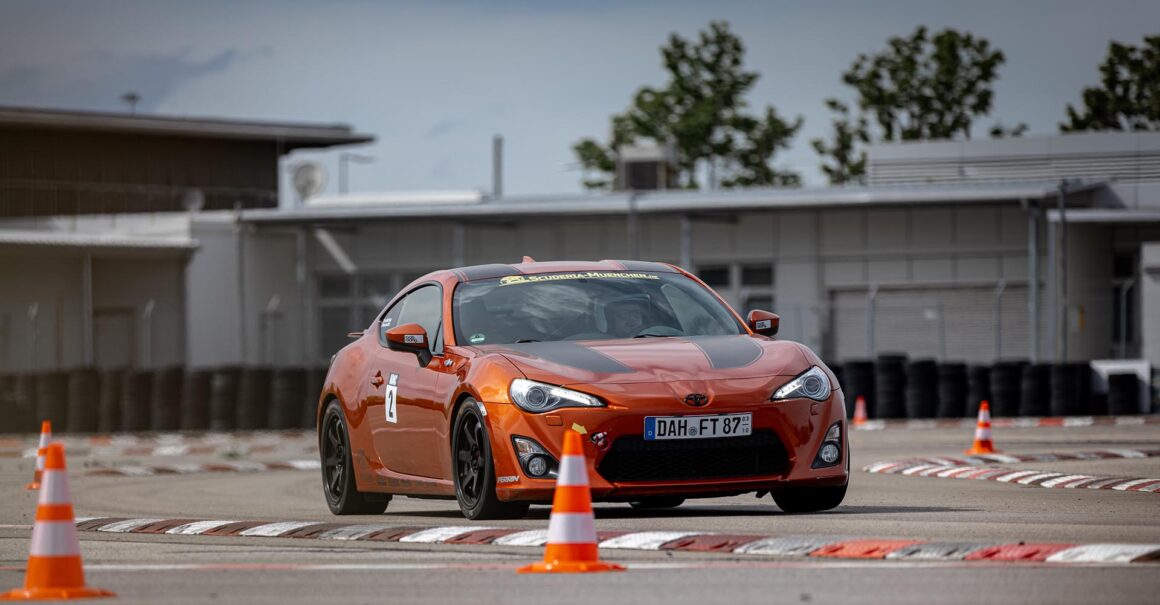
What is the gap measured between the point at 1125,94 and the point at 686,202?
27.9 m

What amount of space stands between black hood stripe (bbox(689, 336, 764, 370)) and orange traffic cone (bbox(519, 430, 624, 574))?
2.54 meters

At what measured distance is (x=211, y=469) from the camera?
1991cm

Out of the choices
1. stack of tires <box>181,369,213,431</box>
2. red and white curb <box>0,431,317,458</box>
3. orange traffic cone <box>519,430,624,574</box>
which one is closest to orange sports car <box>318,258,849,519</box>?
orange traffic cone <box>519,430,624,574</box>

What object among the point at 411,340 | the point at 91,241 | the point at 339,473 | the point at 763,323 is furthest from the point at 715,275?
the point at 411,340

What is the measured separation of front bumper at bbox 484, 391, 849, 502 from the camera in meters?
10.0

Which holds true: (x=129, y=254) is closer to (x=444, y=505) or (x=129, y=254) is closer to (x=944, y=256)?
(x=944, y=256)

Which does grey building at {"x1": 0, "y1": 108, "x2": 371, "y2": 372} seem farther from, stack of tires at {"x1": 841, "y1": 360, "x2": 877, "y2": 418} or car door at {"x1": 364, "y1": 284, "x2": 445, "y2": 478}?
car door at {"x1": 364, "y1": 284, "x2": 445, "y2": 478}

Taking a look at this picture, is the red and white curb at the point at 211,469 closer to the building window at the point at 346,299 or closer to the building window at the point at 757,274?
the building window at the point at 757,274

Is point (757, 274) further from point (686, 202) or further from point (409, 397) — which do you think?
point (409, 397)

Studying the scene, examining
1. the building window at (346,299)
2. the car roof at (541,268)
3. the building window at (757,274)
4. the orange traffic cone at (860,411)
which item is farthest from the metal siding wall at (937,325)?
the car roof at (541,268)

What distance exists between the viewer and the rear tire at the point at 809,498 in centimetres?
1071

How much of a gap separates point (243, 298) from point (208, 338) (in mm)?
2450

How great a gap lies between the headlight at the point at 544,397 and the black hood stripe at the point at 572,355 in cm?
20

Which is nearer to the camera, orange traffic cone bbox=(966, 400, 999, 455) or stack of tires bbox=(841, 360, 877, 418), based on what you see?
orange traffic cone bbox=(966, 400, 999, 455)
